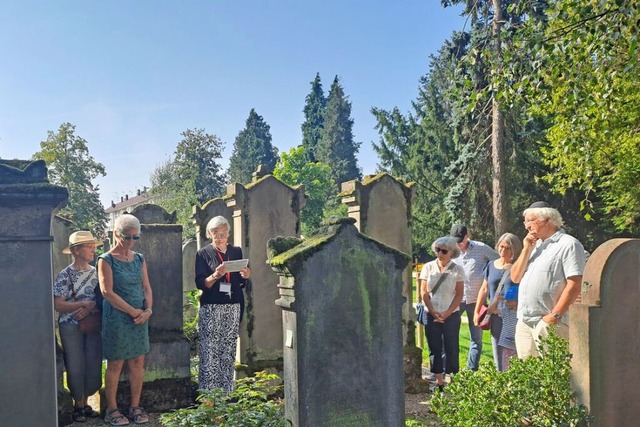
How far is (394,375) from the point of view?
4055 millimetres

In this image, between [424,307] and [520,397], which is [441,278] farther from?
[520,397]

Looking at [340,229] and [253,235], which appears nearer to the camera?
[340,229]

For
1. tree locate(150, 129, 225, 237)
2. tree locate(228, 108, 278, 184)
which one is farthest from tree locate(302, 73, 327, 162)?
tree locate(150, 129, 225, 237)

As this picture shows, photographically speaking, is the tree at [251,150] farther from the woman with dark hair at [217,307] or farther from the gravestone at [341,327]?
the gravestone at [341,327]

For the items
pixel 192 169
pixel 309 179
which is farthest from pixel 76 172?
pixel 309 179

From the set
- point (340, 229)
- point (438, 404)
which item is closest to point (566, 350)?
point (438, 404)

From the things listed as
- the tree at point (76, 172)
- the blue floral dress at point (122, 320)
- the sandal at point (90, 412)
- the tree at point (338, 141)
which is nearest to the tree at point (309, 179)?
the tree at point (338, 141)

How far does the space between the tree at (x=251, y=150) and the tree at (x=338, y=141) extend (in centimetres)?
676

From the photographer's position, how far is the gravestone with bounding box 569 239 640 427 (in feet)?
12.9

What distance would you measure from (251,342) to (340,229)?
3.41 m

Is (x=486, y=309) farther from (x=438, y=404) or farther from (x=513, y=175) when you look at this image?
(x=513, y=175)

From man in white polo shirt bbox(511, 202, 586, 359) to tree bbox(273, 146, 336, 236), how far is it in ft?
155

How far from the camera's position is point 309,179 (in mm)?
54312

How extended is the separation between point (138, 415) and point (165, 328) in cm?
97
